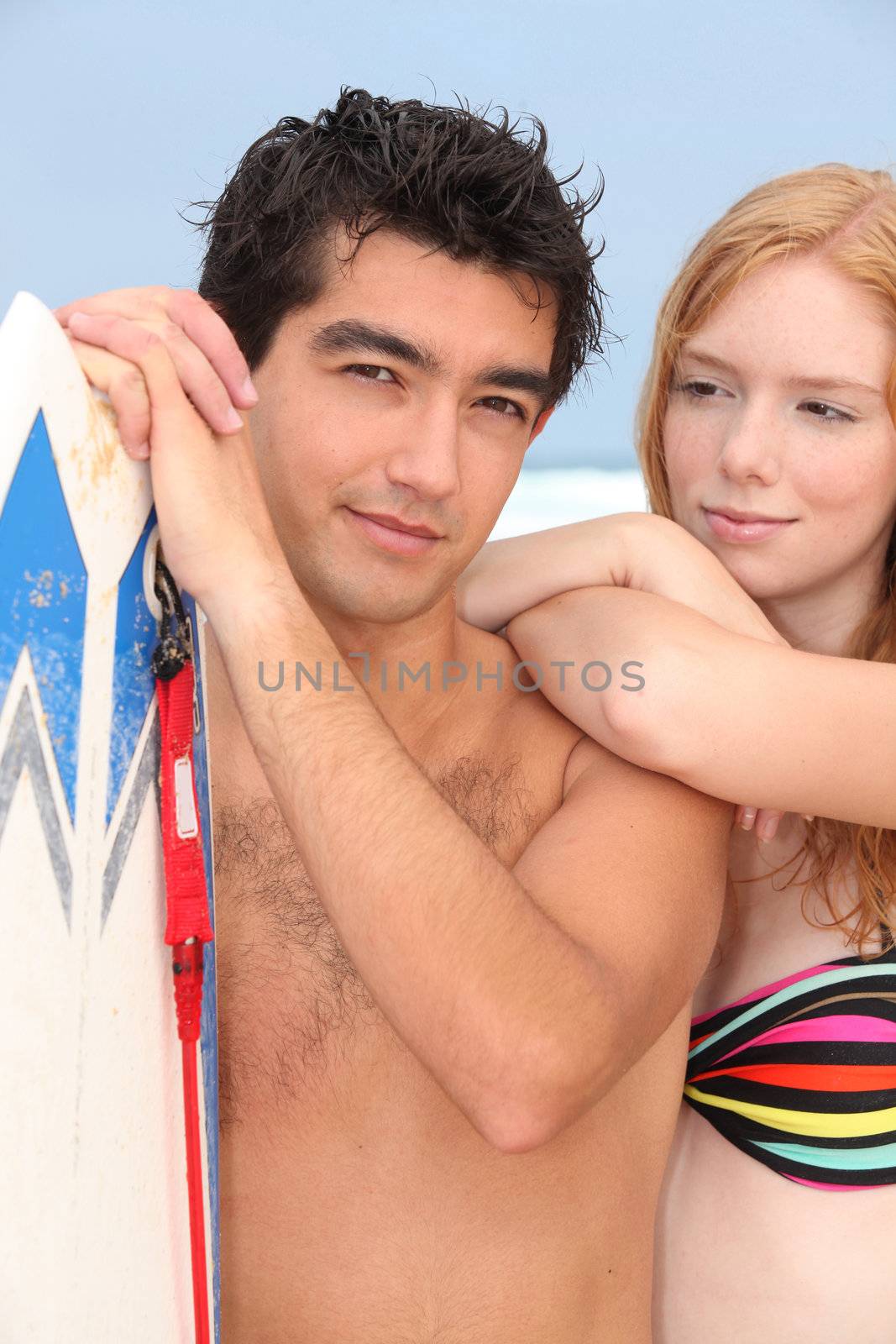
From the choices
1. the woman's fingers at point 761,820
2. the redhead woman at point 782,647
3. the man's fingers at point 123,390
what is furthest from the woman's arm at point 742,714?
the man's fingers at point 123,390

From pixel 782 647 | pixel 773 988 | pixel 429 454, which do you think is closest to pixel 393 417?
pixel 429 454

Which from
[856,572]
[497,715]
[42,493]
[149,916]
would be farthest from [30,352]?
[856,572]

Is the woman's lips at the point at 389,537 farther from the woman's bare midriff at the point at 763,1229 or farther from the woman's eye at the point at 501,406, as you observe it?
the woman's bare midriff at the point at 763,1229

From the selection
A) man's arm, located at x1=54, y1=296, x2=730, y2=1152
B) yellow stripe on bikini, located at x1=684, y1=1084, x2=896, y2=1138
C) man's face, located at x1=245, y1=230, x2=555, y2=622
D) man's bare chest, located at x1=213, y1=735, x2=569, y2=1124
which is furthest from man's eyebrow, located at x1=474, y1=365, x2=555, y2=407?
yellow stripe on bikini, located at x1=684, y1=1084, x2=896, y2=1138

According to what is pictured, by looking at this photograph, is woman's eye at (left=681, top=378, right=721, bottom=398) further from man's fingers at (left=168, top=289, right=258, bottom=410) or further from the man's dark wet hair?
man's fingers at (left=168, top=289, right=258, bottom=410)

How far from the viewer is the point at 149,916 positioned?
3.85 feet

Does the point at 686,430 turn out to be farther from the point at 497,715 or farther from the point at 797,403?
the point at 497,715

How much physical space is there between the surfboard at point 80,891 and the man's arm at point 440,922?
0.41 feet

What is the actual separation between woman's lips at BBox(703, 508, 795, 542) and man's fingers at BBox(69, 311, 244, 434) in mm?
917

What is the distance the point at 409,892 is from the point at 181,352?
56cm

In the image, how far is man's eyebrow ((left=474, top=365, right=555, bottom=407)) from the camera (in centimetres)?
158

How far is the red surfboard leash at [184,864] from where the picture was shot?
3.82 ft

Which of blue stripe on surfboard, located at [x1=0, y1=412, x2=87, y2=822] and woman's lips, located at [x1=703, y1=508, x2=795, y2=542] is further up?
woman's lips, located at [x1=703, y1=508, x2=795, y2=542]

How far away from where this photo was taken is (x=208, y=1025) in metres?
1.32
